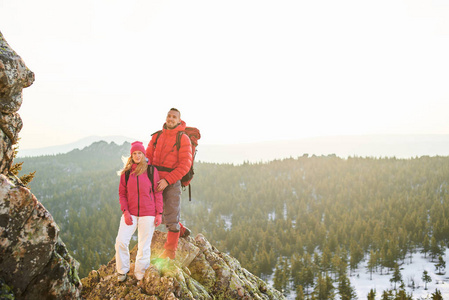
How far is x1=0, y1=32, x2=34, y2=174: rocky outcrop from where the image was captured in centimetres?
542

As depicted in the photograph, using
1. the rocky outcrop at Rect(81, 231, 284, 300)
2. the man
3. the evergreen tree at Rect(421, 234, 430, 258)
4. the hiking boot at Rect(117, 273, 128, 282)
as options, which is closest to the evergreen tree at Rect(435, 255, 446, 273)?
the evergreen tree at Rect(421, 234, 430, 258)

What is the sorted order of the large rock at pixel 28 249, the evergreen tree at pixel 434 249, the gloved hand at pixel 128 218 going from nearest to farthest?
the large rock at pixel 28 249 < the gloved hand at pixel 128 218 < the evergreen tree at pixel 434 249

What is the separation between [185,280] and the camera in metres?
8.61

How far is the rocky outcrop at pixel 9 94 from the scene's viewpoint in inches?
213

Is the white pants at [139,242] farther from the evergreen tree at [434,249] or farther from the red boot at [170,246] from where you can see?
the evergreen tree at [434,249]

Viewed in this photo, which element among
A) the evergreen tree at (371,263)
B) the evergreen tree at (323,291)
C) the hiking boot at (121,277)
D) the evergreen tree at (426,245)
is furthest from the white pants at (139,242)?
the evergreen tree at (426,245)

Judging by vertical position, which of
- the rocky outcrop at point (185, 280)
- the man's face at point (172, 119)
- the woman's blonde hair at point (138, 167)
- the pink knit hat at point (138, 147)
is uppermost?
the man's face at point (172, 119)

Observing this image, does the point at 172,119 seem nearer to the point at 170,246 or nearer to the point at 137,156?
the point at 137,156

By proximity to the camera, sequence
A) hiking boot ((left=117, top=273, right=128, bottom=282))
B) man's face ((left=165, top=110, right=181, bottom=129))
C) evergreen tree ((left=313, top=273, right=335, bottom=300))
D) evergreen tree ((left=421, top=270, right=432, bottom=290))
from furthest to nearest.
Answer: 1. evergreen tree ((left=421, top=270, right=432, bottom=290))
2. evergreen tree ((left=313, top=273, right=335, bottom=300))
3. man's face ((left=165, top=110, right=181, bottom=129))
4. hiking boot ((left=117, top=273, right=128, bottom=282))

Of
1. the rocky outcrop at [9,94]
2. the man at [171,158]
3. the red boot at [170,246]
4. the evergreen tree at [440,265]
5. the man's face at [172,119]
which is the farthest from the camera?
the evergreen tree at [440,265]

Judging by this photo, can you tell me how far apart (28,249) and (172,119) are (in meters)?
4.67

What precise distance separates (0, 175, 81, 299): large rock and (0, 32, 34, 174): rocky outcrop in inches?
28.3

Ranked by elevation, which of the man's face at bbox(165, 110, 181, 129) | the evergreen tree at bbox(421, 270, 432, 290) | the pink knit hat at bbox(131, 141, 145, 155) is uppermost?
the man's face at bbox(165, 110, 181, 129)

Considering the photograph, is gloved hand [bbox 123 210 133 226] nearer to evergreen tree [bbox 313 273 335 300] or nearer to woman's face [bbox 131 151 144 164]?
woman's face [bbox 131 151 144 164]
